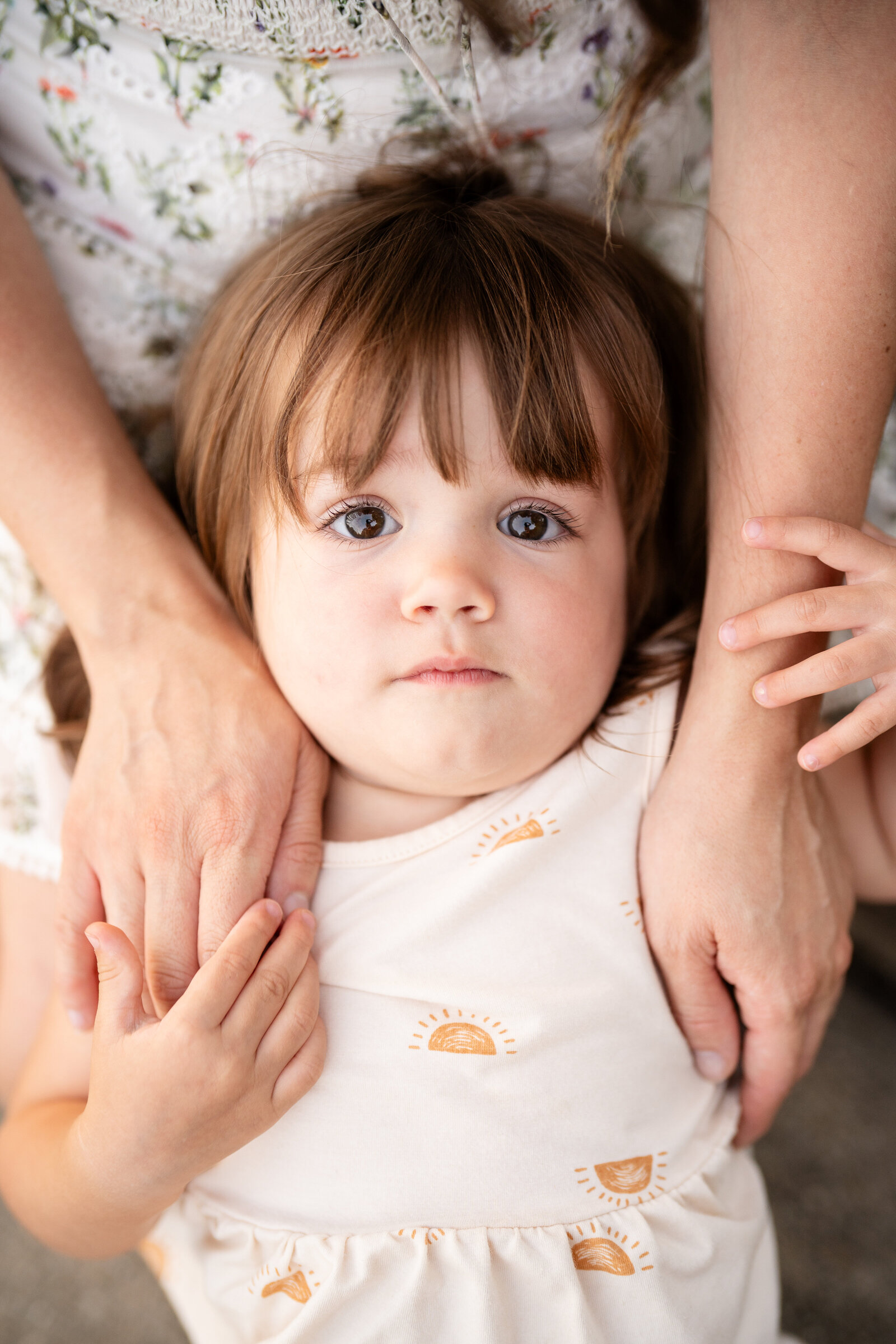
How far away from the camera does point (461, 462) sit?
771 mm

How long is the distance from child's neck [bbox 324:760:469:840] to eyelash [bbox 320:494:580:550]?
0.26m

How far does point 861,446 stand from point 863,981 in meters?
0.96

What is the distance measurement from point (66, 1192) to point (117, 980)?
208 millimetres

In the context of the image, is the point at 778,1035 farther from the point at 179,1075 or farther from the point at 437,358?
the point at 437,358

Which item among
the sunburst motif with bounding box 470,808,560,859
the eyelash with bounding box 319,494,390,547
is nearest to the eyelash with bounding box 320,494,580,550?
the eyelash with bounding box 319,494,390,547

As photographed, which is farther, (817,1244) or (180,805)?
(817,1244)

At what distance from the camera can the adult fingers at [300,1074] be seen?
77cm

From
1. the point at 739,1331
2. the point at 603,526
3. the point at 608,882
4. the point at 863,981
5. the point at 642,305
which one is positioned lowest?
the point at 863,981

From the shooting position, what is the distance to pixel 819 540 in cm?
78

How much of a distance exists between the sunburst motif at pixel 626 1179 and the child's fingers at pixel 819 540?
0.54 meters

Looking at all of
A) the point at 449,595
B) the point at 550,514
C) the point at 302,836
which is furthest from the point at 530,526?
the point at 302,836

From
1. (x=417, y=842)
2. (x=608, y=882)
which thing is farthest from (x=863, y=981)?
(x=417, y=842)

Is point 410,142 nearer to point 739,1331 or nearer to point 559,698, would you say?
point 559,698

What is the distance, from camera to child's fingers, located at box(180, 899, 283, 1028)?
724 mm
